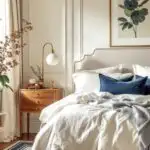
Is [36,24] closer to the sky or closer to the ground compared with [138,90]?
closer to the sky

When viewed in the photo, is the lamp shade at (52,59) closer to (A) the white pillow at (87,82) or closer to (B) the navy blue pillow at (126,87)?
(A) the white pillow at (87,82)

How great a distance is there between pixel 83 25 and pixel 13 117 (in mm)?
1699

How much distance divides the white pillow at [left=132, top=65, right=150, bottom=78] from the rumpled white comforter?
5.11 feet

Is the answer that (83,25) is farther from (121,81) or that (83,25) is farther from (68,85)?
(121,81)

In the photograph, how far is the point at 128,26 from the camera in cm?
492

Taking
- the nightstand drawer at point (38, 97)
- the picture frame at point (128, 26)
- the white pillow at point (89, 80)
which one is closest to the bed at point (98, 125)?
the white pillow at point (89, 80)

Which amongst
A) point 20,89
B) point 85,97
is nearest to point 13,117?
point 20,89

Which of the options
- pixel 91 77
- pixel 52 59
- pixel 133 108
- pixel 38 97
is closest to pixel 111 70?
pixel 91 77

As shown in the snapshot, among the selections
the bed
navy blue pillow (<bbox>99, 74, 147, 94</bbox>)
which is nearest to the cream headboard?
navy blue pillow (<bbox>99, 74, 147, 94</bbox>)

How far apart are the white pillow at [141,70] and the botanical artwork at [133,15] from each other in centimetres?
55

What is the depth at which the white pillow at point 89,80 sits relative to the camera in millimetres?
4363

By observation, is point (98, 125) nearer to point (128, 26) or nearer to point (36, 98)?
point (36, 98)

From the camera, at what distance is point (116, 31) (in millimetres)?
4965

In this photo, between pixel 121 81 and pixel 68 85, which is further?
pixel 68 85
